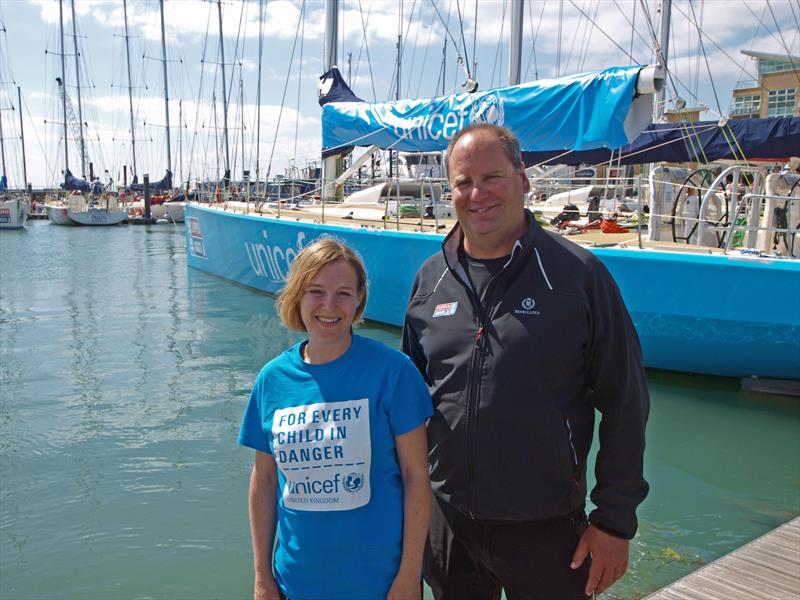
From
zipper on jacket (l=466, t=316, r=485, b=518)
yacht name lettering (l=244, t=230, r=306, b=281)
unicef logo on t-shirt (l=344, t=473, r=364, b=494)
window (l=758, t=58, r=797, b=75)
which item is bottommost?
yacht name lettering (l=244, t=230, r=306, b=281)

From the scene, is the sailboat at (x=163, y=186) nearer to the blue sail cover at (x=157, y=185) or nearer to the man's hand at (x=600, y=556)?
the blue sail cover at (x=157, y=185)

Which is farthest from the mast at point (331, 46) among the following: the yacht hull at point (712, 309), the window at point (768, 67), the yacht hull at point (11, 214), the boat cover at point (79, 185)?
the boat cover at point (79, 185)

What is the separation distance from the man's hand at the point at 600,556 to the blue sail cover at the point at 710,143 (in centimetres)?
816

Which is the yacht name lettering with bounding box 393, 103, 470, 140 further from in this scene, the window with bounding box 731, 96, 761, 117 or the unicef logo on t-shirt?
the window with bounding box 731, 96, 761, 117

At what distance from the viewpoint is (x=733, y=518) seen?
446cm

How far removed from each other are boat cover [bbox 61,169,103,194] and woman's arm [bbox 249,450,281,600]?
54.5 meters

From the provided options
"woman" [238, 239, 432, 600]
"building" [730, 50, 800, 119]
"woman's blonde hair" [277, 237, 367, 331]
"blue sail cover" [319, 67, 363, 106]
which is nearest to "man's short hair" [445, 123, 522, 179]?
"woman's blonde hair" [277, 237, 367, 331]

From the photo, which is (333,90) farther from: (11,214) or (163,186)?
(163,186)

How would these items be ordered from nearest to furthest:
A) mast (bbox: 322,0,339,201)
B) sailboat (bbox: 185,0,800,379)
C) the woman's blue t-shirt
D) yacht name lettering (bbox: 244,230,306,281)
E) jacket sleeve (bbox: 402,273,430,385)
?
1. the woman's blue t-shirt
2. jacket sleeve (bbox: 402,273,430,385)
3. sailboat (bbox: 185,0,800,379)
4. yacht name lettering (bbox: 244,230,306,281)
5. mast (bbox: 322,0,339,201)

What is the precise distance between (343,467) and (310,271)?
1.76 ft

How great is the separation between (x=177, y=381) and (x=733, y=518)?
18.5 ft

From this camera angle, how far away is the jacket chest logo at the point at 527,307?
1.90m

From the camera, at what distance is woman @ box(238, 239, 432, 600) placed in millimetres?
1824

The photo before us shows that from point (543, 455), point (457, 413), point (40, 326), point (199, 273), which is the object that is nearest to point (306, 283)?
point (457, 413)
